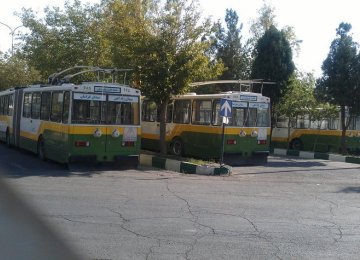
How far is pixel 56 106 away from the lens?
16.3 m

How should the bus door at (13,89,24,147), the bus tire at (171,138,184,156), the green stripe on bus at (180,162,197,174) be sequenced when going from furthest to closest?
the bus door at (13,89,24,147)
the bus tire at (171,138,184,156)
the green stripe on bus at (180,162,197,174)

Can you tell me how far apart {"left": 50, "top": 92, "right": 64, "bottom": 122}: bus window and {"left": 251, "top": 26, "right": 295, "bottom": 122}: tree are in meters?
14.1

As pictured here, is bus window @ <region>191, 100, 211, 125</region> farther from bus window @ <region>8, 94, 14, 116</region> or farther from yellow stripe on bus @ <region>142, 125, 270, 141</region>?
bus window @ <region>8, 94, 14, 116</region>

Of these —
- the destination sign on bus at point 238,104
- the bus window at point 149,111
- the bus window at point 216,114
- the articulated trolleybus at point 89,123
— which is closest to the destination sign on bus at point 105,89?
the articulated trolleybus at point 89,123

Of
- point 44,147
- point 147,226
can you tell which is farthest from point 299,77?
point 147,226

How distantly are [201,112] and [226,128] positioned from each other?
148 cm

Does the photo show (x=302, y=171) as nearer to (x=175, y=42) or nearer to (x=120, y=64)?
(x=175, y=42)

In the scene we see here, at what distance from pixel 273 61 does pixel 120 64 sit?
10.6 meters

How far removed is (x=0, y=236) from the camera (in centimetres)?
668

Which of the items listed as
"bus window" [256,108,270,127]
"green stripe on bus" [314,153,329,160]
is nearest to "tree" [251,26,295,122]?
"green stripe on bus" [314,153,329,160]

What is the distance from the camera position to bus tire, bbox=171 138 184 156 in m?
20.8

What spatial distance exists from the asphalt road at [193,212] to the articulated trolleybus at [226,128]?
3.10 m

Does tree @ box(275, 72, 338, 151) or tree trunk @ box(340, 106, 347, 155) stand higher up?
tree @ box(275, 72, 338, 151)

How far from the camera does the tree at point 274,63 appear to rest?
2762 cm
